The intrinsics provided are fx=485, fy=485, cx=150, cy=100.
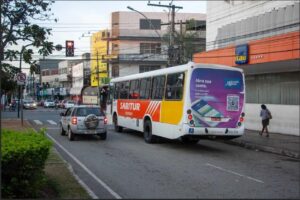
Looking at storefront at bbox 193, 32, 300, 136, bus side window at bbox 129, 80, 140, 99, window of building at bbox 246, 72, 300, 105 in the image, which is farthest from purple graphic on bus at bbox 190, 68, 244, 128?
window of building at bbox 246, 72, 300, 105

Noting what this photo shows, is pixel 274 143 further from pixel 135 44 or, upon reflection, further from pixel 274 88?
pixel 135 44

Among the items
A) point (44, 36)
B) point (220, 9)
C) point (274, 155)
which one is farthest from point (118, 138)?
point (220, 9)

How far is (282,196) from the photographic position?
9492 millimetres

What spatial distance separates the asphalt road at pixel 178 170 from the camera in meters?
9.69

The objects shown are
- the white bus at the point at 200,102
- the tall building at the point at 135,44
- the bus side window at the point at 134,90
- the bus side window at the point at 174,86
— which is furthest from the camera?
the tall building at the point at 135,44

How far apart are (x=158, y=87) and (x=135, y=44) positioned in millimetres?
51787

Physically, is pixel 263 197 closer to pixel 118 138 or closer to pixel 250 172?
pixel 250 172

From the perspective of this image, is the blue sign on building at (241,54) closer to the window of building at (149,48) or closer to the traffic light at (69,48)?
the traffic light at (69,48)

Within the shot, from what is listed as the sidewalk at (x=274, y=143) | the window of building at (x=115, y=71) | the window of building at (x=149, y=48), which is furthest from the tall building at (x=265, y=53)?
the window of building at (x=149, y=48)

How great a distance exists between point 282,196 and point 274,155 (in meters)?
7.94

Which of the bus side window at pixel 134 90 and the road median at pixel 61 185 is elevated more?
the bus side window at pixel 134 90

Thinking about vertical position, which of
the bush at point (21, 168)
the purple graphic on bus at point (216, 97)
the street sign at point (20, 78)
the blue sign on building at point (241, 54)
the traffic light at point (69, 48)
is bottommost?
the bush at point (21, 168)

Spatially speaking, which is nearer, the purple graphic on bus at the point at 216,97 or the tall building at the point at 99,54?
the purple graphic on bus at the point at 216,97

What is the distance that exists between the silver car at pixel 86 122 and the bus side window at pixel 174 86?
3.87 metres
